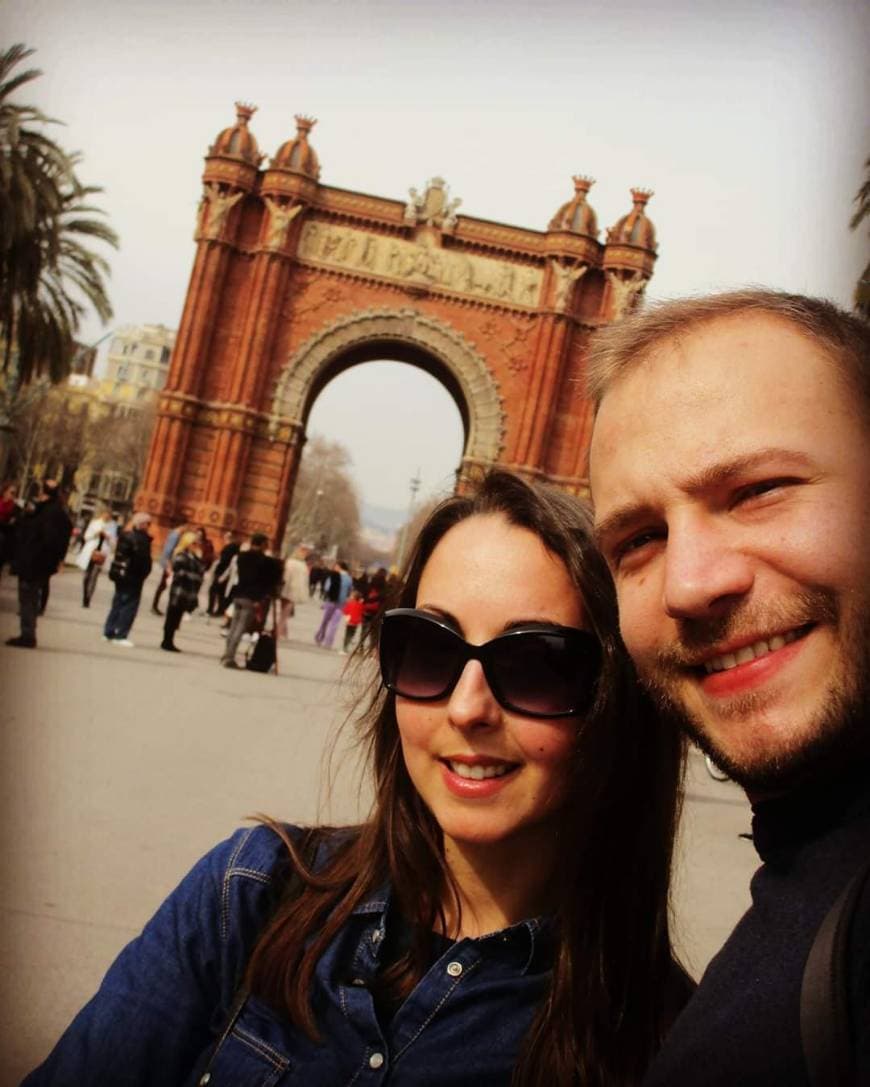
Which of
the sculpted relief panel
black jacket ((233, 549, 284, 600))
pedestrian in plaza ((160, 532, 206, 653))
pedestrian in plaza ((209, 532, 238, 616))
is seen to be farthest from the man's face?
the sculpted relief panel

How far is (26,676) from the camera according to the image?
26.0 ft

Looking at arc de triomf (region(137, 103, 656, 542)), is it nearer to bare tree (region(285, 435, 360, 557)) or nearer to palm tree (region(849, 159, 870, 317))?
palm tree (region(849, 159, 870, 317))

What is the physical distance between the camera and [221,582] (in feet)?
60.3

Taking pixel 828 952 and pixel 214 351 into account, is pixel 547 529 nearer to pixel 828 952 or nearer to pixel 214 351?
pixel 828 952

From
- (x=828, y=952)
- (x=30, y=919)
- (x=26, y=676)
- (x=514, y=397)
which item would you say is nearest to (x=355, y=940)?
(x=828, y=952)

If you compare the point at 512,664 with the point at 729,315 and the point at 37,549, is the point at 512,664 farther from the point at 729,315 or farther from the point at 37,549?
the point at 37,549

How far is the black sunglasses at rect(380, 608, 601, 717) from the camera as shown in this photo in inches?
58.3

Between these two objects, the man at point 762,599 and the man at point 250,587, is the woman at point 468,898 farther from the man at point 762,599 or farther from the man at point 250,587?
the man at point 250,587

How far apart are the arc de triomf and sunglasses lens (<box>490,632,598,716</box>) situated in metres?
25.2

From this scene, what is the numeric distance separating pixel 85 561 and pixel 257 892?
14.5m

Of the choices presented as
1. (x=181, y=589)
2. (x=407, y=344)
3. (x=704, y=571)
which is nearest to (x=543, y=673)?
(x=704, y=571)

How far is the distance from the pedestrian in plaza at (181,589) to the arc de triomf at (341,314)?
13.5m

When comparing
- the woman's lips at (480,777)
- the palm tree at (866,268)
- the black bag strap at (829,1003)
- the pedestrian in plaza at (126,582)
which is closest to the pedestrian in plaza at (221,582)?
the pedestrian in plaza at (126,582)

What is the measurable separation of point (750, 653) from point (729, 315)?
44 cm
